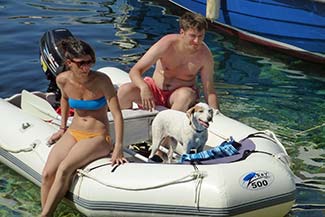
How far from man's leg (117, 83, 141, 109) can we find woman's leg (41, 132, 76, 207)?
2.70 ft

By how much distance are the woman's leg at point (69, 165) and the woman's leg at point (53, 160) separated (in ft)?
0.19

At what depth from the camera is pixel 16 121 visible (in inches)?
231

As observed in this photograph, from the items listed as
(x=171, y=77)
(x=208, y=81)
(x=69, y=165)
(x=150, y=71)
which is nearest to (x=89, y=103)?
(x=69, y=165)

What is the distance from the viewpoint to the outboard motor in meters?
6.43

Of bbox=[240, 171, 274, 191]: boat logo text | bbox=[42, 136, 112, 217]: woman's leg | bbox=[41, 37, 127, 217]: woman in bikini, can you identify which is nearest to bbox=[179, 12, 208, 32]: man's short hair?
bbox=[41, 37, 127, 217]: woman in bikini

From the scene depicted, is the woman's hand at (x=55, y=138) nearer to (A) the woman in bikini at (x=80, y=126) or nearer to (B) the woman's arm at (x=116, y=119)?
(A) the woman in bikini at (x=80, y=126)

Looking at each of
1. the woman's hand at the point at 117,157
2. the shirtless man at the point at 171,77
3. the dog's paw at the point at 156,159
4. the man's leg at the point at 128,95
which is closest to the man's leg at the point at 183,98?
the shirtless man at the point at 171,77

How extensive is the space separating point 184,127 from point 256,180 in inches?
27.8

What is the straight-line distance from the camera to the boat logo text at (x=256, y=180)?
15.7ft

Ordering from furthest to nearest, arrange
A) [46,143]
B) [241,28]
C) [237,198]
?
[241,28] → [46,143] → [237,198]

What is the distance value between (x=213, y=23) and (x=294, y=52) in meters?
1.60

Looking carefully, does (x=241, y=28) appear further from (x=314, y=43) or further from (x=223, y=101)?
(x=223, y=101)

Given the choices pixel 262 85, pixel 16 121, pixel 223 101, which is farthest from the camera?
pixel 262 85

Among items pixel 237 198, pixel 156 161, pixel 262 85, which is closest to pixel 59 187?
pixel 156 161
